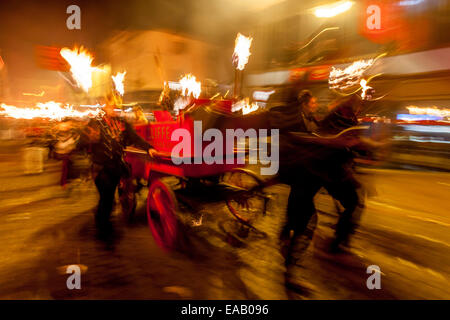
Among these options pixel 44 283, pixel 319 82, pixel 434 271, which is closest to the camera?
pixel 44 283

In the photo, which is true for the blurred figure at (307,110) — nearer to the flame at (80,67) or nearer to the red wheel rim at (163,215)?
the red wheel rim at (163,215)

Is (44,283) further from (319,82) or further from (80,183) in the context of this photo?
(319,82)

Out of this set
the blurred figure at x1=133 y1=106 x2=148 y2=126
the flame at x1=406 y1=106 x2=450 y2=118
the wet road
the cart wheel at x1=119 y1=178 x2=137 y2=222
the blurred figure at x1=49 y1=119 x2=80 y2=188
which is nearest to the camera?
the wet road

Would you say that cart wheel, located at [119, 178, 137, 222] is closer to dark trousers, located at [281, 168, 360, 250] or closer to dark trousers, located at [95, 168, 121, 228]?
dark trousers, located at [95, 168, 121, 228]

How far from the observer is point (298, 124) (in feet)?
9.68

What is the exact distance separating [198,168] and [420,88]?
1269cm

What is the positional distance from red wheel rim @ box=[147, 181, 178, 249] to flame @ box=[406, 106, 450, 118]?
11218 mm

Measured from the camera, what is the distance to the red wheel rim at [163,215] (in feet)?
11.5

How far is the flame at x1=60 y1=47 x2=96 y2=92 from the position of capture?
4.58 metres

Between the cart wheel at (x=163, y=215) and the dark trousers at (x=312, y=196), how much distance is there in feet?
4.65

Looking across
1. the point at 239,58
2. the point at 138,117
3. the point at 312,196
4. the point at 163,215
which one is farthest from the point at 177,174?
the point at 239,58

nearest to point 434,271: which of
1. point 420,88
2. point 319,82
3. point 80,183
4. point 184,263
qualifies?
point 184,263

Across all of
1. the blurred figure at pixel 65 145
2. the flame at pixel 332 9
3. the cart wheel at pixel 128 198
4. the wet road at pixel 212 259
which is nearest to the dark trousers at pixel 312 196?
the wet road at pixel 212 259

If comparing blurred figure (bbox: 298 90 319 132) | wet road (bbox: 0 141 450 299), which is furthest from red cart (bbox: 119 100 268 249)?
blurred figure (bbox: 298 90 319 132)
